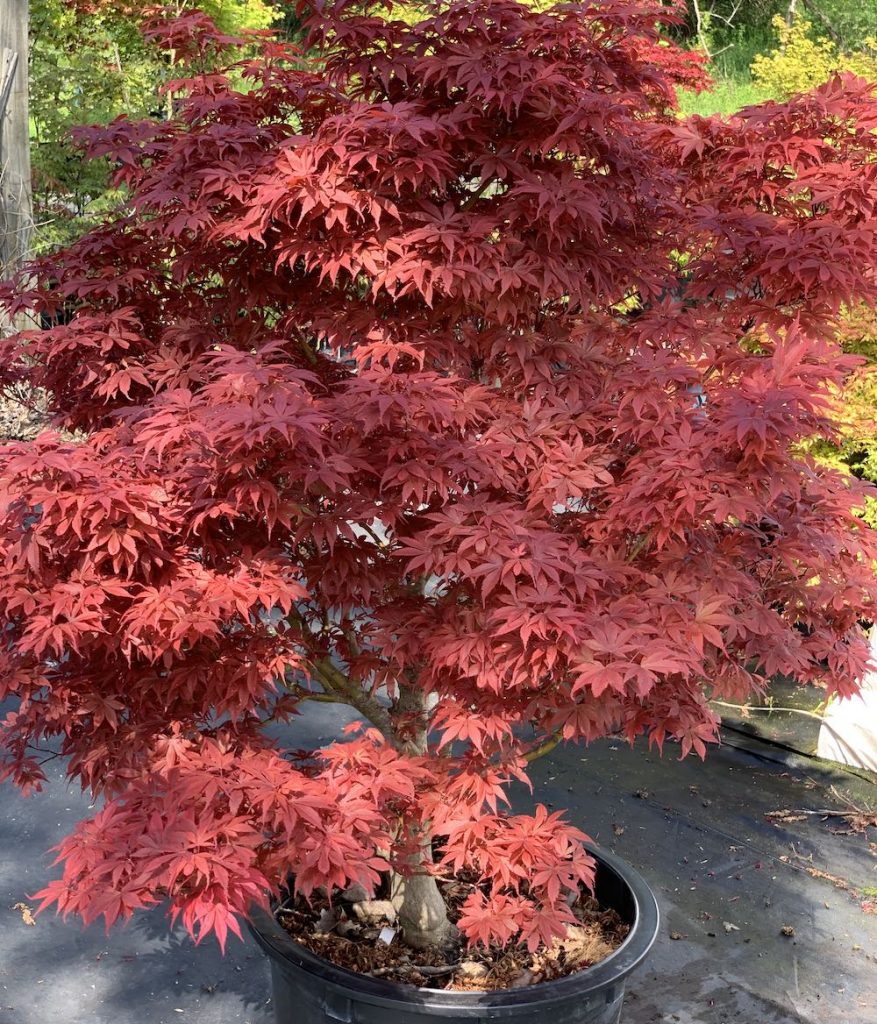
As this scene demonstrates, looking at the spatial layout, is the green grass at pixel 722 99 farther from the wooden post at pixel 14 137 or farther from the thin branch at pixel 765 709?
the thin branch at pixel 765 709

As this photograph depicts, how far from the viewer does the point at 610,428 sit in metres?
1.97

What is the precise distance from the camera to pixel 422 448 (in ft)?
5.74

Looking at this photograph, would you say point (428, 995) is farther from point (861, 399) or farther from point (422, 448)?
point (861, 399)

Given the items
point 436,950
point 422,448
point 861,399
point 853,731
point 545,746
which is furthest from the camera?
point 861,399

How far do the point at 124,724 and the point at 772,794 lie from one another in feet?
9.25

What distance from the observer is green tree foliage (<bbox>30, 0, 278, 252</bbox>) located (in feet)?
24.8

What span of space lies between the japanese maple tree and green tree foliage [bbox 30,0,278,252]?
5446 mm

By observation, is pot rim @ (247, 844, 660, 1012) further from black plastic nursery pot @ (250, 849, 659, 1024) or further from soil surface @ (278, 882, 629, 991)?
soil surface @ (278, 882, 629, 991)

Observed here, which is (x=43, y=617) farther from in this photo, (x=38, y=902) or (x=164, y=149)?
(x=38, y=902)

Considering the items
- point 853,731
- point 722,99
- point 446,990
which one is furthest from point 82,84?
point 446,990

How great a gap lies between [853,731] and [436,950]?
2.43 metres

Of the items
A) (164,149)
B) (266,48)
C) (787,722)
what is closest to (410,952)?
(164,149)

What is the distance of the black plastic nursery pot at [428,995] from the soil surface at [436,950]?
123 millimetres

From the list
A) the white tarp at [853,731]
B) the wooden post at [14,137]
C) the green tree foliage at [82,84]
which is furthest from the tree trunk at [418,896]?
the green tree foliage at [82,84]
